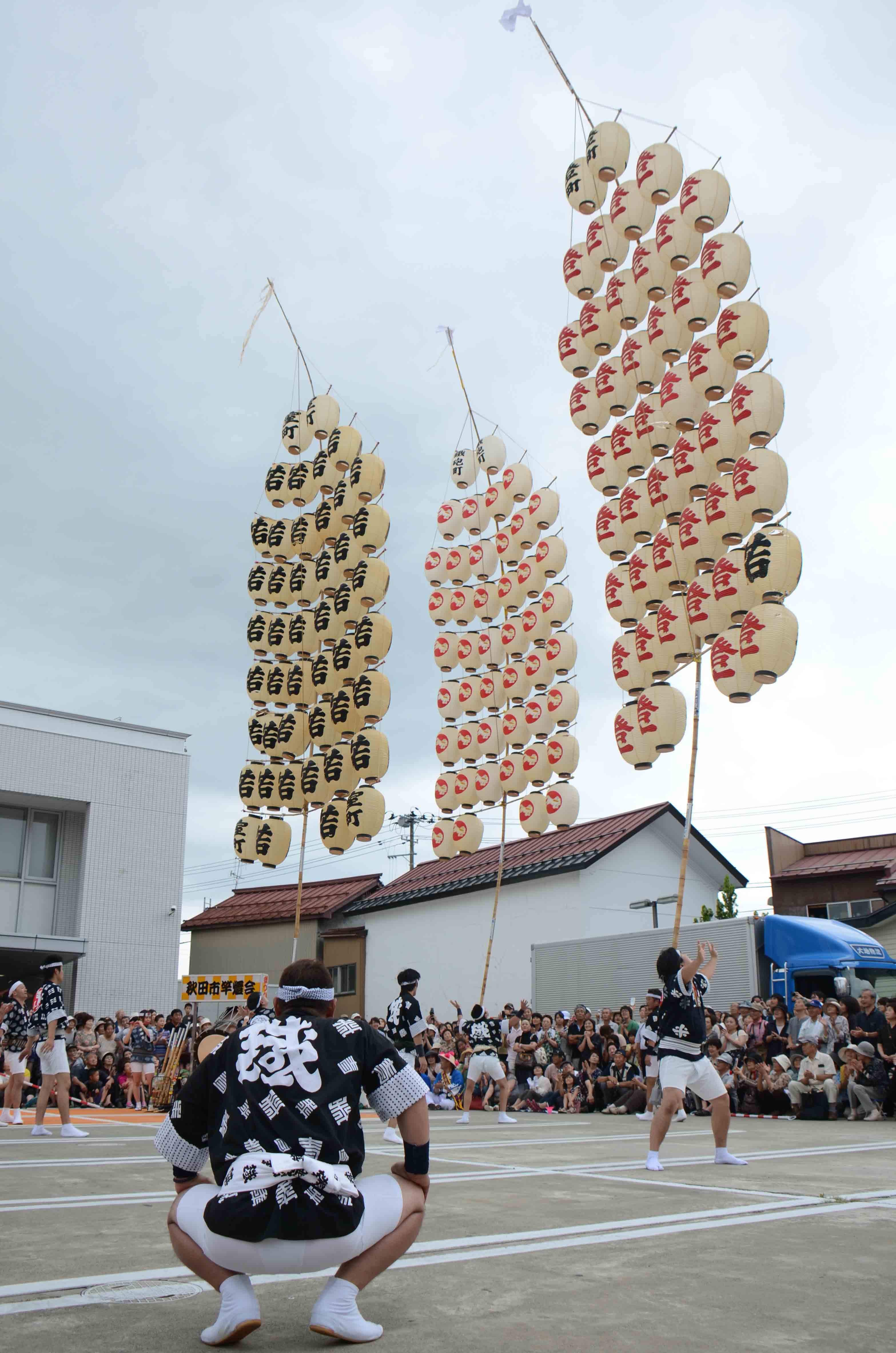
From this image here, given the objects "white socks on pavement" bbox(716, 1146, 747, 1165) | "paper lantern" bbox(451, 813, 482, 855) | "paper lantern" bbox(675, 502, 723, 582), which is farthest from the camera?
"paper lantern" bbox(451, 813, 482, 855)

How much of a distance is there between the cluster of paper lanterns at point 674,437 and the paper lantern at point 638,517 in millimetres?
32

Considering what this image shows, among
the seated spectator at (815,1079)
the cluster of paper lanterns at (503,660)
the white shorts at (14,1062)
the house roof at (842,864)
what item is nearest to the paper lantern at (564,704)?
the cluster of paper lanterns at (503,660)

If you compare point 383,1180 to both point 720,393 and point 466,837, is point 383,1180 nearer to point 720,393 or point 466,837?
point 720,393

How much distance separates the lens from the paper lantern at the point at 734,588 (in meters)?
18.8

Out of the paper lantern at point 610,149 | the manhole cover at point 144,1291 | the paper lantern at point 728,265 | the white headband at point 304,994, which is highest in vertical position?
the paper lantern at point 610,149

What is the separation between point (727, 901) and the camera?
3291 centimetres

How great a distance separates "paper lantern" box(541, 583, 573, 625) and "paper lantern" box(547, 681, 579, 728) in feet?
5.26

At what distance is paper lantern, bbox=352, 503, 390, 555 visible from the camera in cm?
2934

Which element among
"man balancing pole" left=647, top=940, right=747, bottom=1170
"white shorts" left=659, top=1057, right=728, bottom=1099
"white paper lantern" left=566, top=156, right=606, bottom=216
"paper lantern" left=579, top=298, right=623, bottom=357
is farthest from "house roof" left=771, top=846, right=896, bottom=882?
"white shorts" left=659, top=1057, right=728, bottom=1099

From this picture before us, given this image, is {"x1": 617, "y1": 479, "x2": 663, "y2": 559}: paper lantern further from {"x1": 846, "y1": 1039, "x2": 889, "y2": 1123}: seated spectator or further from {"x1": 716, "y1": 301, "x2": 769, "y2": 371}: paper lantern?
{"x1": 846, "y1": 1039, "x2": 889, "y2": 1123}: seated spectator

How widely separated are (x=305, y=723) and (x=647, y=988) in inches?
490

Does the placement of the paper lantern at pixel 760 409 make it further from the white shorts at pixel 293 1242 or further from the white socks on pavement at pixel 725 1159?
the white shorts at pixel 293 1242

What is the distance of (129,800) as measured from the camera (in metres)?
27.6

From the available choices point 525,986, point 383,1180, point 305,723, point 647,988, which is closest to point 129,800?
point 305,723
